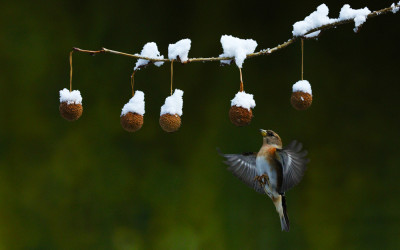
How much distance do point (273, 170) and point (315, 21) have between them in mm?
436

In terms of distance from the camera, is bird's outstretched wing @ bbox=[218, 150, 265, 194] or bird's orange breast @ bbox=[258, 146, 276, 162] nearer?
bird's orange breast @ bbox=[258, 146, 276, 162]

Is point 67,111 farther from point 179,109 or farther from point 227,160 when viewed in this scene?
point 227,160

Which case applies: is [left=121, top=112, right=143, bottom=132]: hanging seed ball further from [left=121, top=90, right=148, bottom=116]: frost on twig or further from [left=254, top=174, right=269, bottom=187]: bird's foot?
[left=254, top=174, right=269, bottom=187]: bird's foot

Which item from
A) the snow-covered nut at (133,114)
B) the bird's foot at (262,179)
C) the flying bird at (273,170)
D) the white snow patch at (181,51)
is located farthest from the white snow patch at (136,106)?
the bird's foot at (262,179)

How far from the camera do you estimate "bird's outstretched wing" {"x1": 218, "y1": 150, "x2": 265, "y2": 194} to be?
4.47 ft

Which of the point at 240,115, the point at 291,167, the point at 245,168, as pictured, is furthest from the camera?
the point at 245,168

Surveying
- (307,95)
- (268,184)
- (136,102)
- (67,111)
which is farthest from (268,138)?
(67,111)

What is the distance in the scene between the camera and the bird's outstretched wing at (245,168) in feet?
4.47

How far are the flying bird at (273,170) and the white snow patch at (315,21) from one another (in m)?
0.27

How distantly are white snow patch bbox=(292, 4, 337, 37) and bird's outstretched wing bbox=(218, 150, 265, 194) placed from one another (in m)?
0.45

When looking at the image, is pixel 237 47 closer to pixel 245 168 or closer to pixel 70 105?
pixel 70 105

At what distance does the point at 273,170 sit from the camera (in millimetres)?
1266

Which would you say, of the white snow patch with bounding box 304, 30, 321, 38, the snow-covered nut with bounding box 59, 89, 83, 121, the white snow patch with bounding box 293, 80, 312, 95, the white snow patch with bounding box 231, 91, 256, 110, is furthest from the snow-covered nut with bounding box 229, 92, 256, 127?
the snow-covered nut with bounding box 59, 89, 83, 121

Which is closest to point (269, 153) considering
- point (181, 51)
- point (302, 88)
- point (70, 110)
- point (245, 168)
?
point (245, 168)
